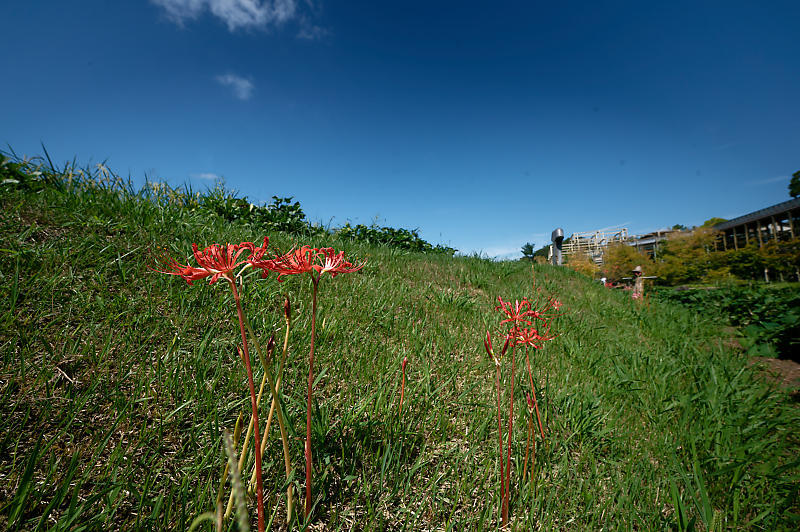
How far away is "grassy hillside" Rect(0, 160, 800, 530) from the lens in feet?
3.71

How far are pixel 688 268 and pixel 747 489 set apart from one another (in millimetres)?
15144

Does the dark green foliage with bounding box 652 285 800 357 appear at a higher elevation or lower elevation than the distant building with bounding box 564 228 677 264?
lower

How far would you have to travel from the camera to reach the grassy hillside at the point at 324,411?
1132 millimetres

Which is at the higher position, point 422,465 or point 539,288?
point 539,288

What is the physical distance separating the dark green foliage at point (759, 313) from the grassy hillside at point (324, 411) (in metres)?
2.03

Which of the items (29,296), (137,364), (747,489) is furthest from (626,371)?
(29,296)

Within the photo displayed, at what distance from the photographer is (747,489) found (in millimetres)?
1801

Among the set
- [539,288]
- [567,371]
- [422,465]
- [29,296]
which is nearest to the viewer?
[422,465]

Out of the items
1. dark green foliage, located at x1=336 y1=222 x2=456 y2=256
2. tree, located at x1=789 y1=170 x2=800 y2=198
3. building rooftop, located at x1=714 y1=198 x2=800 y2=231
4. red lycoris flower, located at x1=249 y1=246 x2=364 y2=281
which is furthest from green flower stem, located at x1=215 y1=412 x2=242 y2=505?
tree, located at x1=789 y1=170 x2=800 y2=198

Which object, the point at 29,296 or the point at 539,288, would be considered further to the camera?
the point at 539,288

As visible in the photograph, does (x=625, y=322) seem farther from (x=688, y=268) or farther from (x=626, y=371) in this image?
(x=688, y=268)

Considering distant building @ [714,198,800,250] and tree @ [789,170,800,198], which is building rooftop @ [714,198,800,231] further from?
tree @ [789,170,800,198]

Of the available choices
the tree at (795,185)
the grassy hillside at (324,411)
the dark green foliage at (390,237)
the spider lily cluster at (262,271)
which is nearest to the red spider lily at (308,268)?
the spider lily cluster at (262,271)

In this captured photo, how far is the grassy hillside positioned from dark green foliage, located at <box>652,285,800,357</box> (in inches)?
80.0
